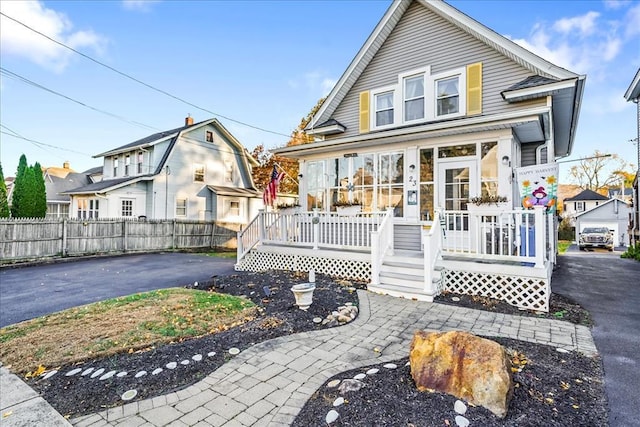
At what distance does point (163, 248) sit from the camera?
719 inches

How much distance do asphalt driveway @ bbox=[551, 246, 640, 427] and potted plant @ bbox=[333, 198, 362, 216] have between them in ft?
17.3

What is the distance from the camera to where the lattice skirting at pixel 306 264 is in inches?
326

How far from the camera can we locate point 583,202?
130 ft

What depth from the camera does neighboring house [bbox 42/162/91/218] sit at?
26766mm

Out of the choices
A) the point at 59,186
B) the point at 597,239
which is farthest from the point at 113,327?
the point at 59,186

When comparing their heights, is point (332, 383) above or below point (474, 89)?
below

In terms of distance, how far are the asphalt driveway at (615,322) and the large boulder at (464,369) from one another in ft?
3.11

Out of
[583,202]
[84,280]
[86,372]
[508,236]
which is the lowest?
[84,280]

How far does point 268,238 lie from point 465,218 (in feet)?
18.7

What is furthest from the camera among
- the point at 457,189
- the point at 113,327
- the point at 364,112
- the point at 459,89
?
the point at 364,112

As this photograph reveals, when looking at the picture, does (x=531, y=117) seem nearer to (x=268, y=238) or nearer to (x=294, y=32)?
(x=268, y=238)

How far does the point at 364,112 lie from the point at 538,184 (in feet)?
19.6

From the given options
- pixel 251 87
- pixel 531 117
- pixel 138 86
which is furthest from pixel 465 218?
pixel 251 87

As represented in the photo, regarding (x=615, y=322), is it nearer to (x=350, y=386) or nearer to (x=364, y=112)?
(x=350, y=386)
